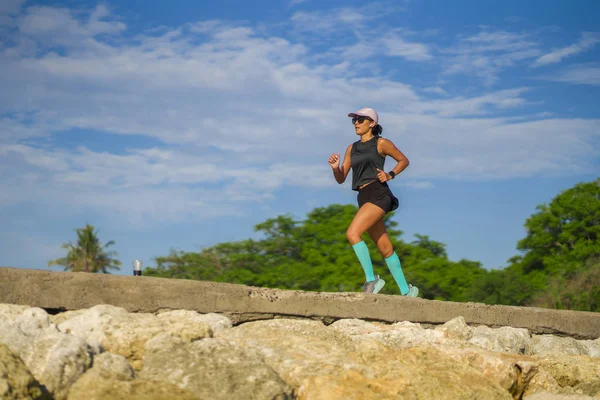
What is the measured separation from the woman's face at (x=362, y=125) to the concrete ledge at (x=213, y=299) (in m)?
1.84

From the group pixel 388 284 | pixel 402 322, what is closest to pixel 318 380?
pixel 402 322

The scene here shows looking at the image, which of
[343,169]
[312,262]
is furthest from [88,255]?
[343,169]

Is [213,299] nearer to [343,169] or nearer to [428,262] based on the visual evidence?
[343,169]

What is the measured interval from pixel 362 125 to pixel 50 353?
14.5ft

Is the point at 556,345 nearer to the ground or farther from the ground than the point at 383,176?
nearer to the ground

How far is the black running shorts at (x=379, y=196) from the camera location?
7895 mm

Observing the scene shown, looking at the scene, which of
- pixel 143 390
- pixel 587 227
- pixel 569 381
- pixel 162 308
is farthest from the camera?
pixel 587 227

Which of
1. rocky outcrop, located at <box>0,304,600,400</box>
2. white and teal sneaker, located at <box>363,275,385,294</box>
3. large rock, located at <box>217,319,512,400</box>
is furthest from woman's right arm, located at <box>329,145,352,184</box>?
large rock, located at <box>217,319,512,400</box>

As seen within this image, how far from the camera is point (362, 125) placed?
8.11m

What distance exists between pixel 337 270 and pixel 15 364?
2742 cm

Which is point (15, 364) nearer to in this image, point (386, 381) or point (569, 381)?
point (386, 381)

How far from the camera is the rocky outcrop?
436 centimetres

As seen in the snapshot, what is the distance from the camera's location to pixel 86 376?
14.0ft

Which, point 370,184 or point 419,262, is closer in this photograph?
point 370,184
